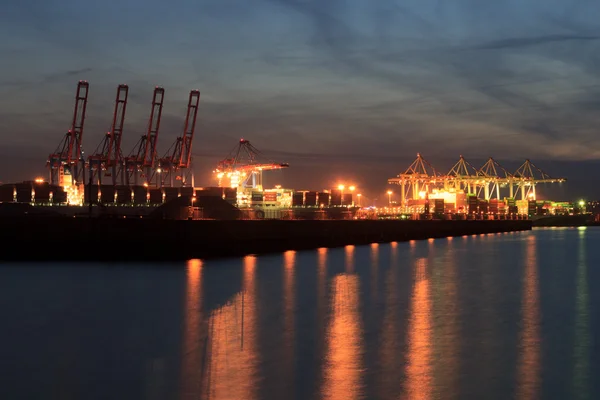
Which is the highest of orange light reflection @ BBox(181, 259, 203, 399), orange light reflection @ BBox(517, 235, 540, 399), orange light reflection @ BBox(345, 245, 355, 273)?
orange light reflection @ BBox(345, 245, 355, 273)

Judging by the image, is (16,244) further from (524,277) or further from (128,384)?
(128,384)

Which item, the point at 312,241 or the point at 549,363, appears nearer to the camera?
the point at 549,363

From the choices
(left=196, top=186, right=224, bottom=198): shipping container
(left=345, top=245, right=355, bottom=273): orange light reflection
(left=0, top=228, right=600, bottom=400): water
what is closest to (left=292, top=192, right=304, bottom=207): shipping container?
(left=196, top=186, right=224, bottom=198): shipping container

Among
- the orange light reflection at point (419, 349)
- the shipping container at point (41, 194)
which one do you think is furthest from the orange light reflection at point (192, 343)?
the shipping container at point (41, 194)

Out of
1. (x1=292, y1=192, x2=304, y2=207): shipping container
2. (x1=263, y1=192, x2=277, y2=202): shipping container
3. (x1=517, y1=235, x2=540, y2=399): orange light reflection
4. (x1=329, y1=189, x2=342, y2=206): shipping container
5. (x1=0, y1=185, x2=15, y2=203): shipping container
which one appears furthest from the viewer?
(x1=329, y1=189, x2=342, y2=206): shipping container

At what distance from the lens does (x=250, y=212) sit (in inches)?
2790

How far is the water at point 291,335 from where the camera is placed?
1470 centimetres

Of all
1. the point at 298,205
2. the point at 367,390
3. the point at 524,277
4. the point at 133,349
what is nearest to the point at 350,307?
the point at 133,349

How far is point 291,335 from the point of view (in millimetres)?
20750

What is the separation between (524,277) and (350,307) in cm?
1916

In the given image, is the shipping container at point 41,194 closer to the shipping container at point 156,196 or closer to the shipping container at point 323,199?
the shipping container at point 156,196

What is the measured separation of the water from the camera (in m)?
14.7

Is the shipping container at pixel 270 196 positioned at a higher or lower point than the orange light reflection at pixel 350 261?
higher

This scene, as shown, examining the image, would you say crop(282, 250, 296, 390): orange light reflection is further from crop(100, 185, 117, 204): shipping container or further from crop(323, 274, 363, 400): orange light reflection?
crop(100, 185, 117, 204): shipping container
